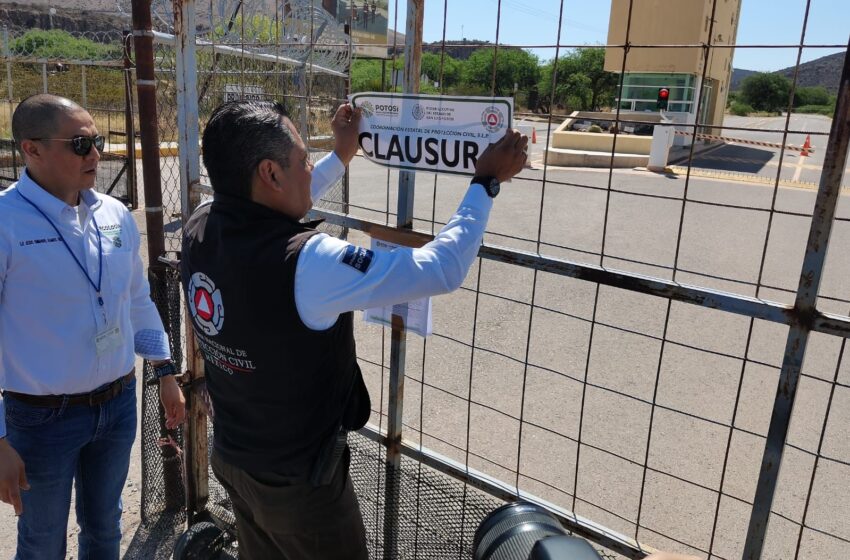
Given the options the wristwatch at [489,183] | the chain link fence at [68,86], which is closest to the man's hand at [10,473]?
the wristwatch at [489,183]

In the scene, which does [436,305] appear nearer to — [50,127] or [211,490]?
[211,490]

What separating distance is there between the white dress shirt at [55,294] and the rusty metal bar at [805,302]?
7.25ft

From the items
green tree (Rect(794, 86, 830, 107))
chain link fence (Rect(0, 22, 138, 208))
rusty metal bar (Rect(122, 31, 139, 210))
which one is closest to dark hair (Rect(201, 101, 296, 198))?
green tree (Rect(794, 86, 830, 107))

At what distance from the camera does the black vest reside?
5.77 feet

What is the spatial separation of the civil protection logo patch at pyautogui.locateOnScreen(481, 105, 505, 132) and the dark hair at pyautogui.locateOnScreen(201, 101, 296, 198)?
58cm

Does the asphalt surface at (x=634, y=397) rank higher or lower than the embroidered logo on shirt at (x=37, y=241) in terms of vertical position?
lower

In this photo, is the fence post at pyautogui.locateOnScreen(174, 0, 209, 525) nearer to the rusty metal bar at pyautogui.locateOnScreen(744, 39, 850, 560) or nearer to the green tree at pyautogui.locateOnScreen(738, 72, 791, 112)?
the rusty metal bar at pyautogui.locateOnScreen(744, 39, 850, 560)

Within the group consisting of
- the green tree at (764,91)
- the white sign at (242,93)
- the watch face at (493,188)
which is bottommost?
the watch face at (493,188)

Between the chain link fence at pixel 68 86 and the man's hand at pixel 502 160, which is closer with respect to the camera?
the man's hand at pixel 502 160

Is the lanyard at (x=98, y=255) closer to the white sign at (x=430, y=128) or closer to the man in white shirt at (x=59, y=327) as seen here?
the man in white shirt at (x=59, y=327)

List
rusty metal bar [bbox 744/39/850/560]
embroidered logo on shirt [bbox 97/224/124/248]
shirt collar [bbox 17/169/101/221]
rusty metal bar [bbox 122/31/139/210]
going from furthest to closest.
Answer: rusty metal bar [bbox 122/31/139/210]
embroidered logo on shirt [bbox 97/224/124/248]
shirt collar [bbox 17/169/101/221]
rusty metal bar [bbox 744/39/850/560]

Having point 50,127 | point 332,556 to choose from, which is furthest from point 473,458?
point 50,127

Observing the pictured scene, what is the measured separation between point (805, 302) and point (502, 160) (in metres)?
0.86

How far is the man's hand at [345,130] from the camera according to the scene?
2338 millimetres
